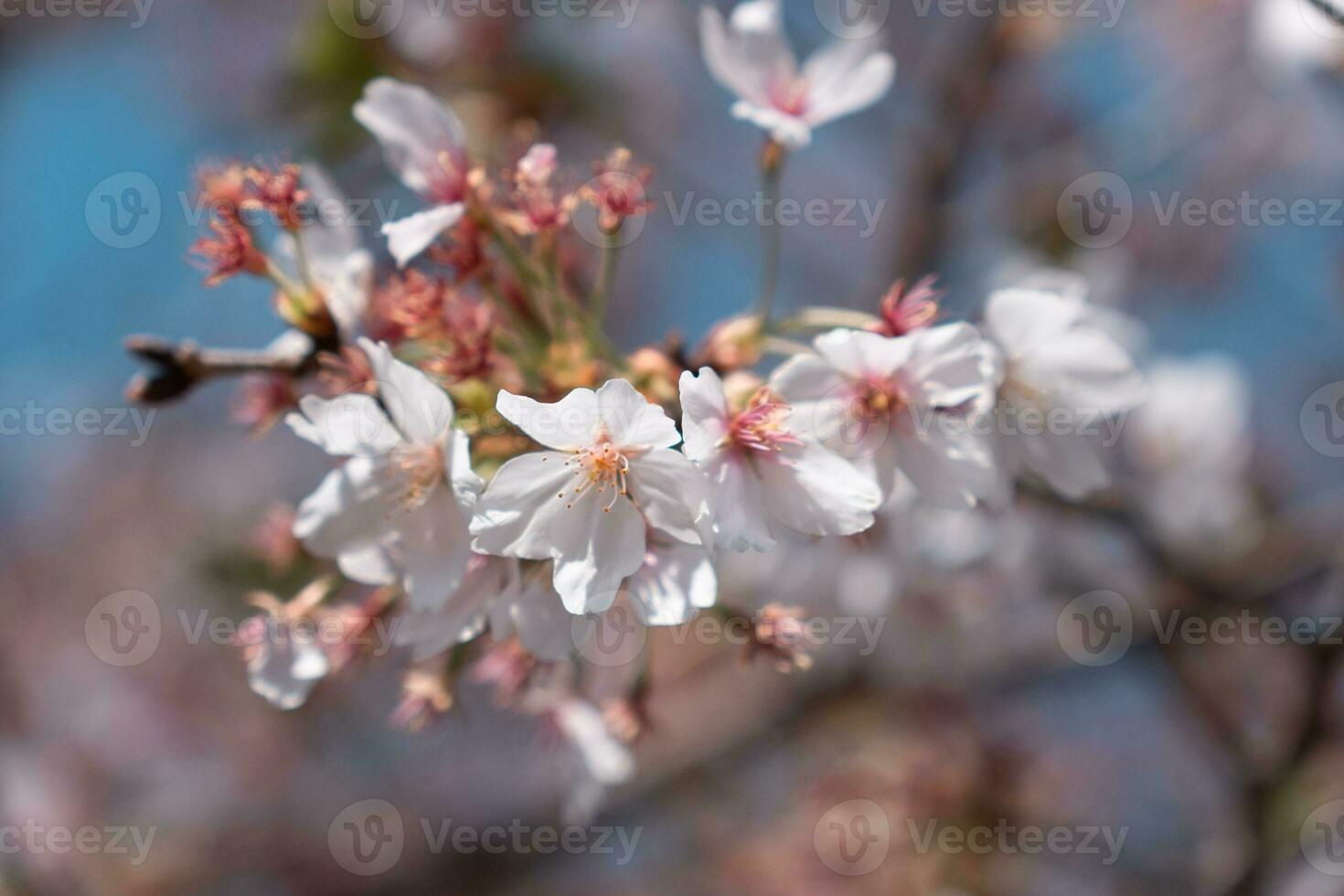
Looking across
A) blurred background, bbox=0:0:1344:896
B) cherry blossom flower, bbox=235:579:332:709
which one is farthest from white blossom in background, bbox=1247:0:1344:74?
cherry blossom flower, bbox=235:579:332:709


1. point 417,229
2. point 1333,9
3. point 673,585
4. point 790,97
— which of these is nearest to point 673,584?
point 673,585

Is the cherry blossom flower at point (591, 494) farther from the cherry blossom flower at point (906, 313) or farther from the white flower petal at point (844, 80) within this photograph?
the white flower petal at point (844, 80)

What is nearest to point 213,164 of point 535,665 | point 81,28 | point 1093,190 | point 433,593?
point 433,593

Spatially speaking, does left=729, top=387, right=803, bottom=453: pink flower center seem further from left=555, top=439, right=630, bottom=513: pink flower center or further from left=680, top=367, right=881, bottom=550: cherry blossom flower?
left=555, top=439, right=630, bottom=513: pink flower center

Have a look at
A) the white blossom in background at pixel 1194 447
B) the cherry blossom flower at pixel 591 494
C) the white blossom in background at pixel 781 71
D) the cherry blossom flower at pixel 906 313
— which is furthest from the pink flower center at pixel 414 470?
the white blossom in background at pixel 1194 447

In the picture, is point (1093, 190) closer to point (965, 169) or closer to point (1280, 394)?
point (965, 169)
